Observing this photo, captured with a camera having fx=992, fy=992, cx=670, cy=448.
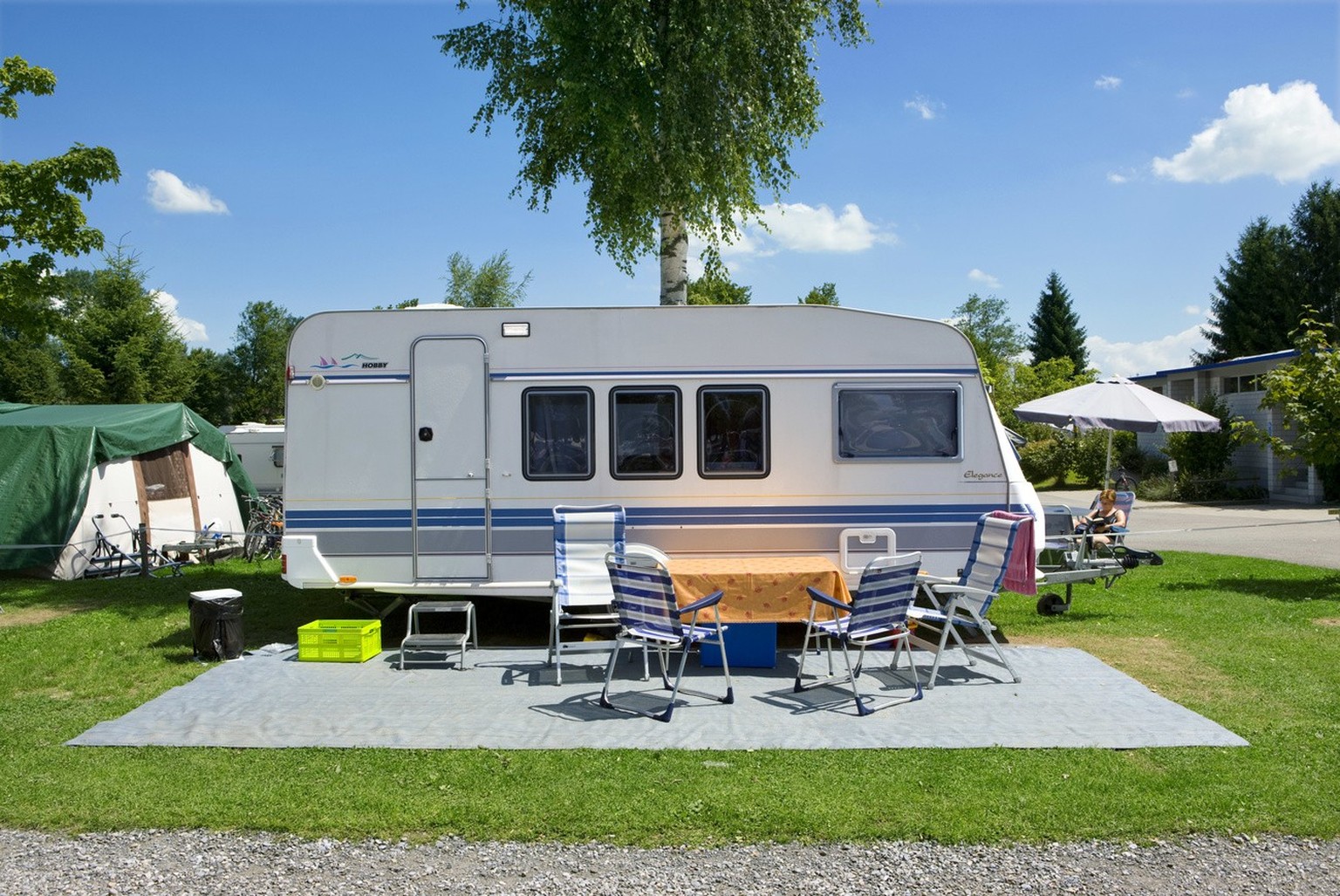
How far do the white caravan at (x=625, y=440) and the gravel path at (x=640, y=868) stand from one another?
3.80 meters

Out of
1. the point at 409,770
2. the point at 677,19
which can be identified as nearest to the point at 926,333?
the point at 409,770

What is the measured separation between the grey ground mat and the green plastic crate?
150 millimetres

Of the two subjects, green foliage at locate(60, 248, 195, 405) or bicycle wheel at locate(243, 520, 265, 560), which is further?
green foliage at locate(60, 248, 195, 405)

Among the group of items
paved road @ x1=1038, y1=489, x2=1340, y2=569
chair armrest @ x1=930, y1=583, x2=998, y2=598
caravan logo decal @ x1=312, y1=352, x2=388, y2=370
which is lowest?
paved road @ x1=1038, y1=489, x2=1340, y2=569

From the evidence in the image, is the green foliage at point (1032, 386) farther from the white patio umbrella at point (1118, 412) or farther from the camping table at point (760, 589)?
the camping table at point (760, 589)

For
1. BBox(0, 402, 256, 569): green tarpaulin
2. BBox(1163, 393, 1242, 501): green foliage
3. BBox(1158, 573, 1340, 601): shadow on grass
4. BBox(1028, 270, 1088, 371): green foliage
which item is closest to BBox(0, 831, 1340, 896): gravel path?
BBox(1158, 573, 1340, 601): shadow on grass

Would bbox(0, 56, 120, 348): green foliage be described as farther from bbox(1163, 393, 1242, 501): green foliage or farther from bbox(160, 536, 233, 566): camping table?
bbox(1163, 393, 1242, 501): green foliage

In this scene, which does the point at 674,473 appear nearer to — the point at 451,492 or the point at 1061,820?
the point at 451,492

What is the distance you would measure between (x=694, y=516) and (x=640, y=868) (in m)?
4.13

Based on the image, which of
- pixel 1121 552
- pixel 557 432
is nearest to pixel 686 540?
pixel 557 432

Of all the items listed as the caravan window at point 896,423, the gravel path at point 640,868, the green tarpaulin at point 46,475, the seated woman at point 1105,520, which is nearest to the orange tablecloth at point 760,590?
the caravan window at point 896,423

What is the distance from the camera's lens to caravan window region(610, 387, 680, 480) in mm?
8031

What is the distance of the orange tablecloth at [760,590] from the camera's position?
7059mm

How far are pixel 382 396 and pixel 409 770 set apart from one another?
372 centimetres
